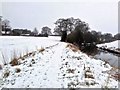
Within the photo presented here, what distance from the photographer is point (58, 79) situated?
28.5 ft

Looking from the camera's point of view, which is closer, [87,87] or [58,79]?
[87,87]

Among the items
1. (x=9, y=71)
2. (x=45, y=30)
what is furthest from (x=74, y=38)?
(x=45, y=30)

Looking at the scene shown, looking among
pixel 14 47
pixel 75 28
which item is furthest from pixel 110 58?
pixel 75 28

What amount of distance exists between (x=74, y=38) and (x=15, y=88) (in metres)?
52.8

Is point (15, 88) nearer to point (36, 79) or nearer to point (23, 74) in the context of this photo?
point (36, 79)

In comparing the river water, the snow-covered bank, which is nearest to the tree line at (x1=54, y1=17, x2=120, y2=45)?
the river water

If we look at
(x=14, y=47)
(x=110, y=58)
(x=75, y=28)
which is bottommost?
(x=110, y=58)

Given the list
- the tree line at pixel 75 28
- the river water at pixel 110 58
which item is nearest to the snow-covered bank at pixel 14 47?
the river water at pixel 110 58

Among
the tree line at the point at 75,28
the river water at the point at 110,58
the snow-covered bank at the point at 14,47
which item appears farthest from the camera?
the tree line at the point at 75,28

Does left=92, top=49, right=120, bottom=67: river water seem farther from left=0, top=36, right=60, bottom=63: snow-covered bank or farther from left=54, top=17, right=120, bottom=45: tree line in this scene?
left=54, top=17, right=120, bottom=45: tree line

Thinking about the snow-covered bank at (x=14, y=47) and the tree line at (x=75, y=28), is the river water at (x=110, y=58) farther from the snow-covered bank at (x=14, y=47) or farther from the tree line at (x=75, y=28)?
the tree line at (x=75, y=28)

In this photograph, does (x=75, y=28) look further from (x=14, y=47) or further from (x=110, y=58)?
(x=14, y=47)

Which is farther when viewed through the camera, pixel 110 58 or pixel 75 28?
pixel 75 28

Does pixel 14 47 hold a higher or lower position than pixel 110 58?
higher
